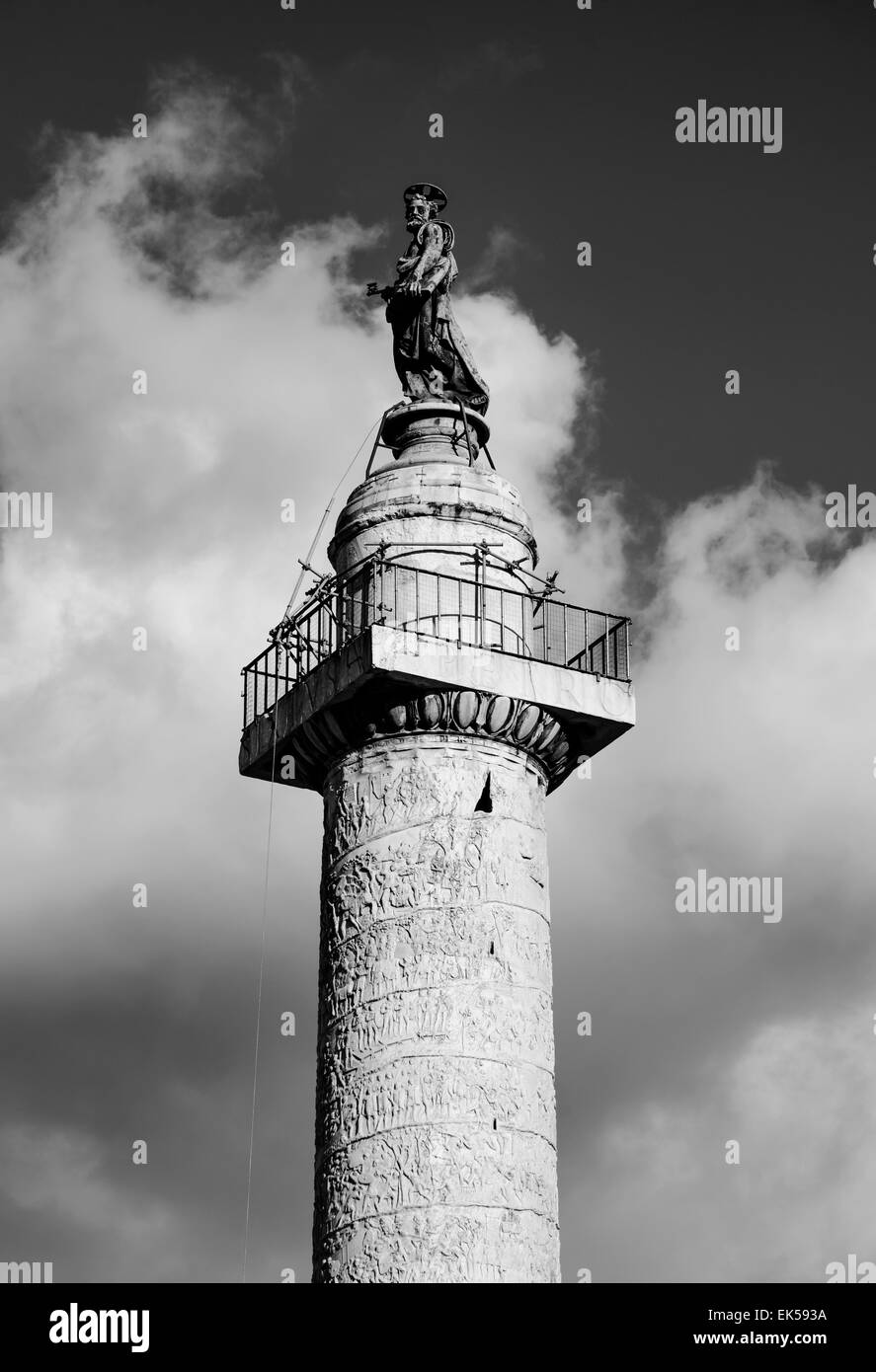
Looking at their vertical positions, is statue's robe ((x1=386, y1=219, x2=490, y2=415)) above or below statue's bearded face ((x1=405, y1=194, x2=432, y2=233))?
below

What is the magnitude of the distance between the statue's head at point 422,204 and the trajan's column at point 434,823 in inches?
22.6

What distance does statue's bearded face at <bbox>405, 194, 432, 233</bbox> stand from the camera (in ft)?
98.9

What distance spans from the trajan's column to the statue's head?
57cm

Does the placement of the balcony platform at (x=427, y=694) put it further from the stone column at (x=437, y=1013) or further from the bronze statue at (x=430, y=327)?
the bronze statue at (x=430, y=327)

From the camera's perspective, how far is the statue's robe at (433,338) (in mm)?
29812

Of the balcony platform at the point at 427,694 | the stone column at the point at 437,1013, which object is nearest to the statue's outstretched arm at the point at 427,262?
the balcony platform at the point at 427,694

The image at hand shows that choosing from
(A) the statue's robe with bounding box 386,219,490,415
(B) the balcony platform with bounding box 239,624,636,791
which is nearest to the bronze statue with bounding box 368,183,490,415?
(A) the statue's robe with bounding box 386,219,490,415

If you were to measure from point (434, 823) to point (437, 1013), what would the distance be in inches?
79.7

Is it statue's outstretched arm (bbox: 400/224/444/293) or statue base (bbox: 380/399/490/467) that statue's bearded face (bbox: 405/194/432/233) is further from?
statue base (bbox: 380/399/490/467)

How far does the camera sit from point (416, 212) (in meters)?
30.2
